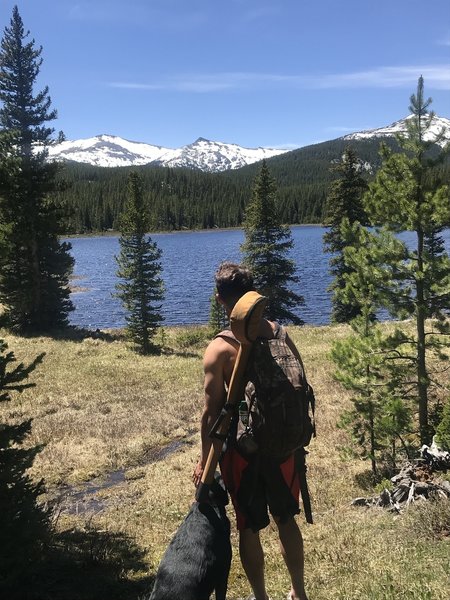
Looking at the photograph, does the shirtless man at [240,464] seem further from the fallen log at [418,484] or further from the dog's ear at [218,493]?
the fallen log at [418,484]

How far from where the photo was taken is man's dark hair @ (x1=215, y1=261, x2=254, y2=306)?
3.85m

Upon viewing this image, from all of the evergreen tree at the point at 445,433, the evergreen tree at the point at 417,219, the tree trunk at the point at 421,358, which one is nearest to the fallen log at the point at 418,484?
the evergreen tree at the point at 445,433

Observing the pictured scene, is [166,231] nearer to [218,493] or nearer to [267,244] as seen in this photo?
[267,244]

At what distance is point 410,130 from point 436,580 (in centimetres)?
1011

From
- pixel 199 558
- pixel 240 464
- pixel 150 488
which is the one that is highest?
pixel 240 464

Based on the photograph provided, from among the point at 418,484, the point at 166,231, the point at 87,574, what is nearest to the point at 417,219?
the point at 418,484

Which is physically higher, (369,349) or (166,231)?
(166,231)

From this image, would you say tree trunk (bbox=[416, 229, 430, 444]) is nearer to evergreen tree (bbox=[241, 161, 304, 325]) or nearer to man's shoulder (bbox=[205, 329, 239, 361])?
man's shoulder (bbox=[205, 329, 239, 361])

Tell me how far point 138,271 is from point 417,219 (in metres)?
20.2

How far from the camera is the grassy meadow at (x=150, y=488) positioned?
5094 millimetres

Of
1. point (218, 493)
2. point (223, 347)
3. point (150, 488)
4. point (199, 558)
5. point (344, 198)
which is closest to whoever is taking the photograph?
point (199, 558)

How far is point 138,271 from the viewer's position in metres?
29.3

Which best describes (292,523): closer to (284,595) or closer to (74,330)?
(284,595)

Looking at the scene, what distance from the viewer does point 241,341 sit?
11.9 ft
